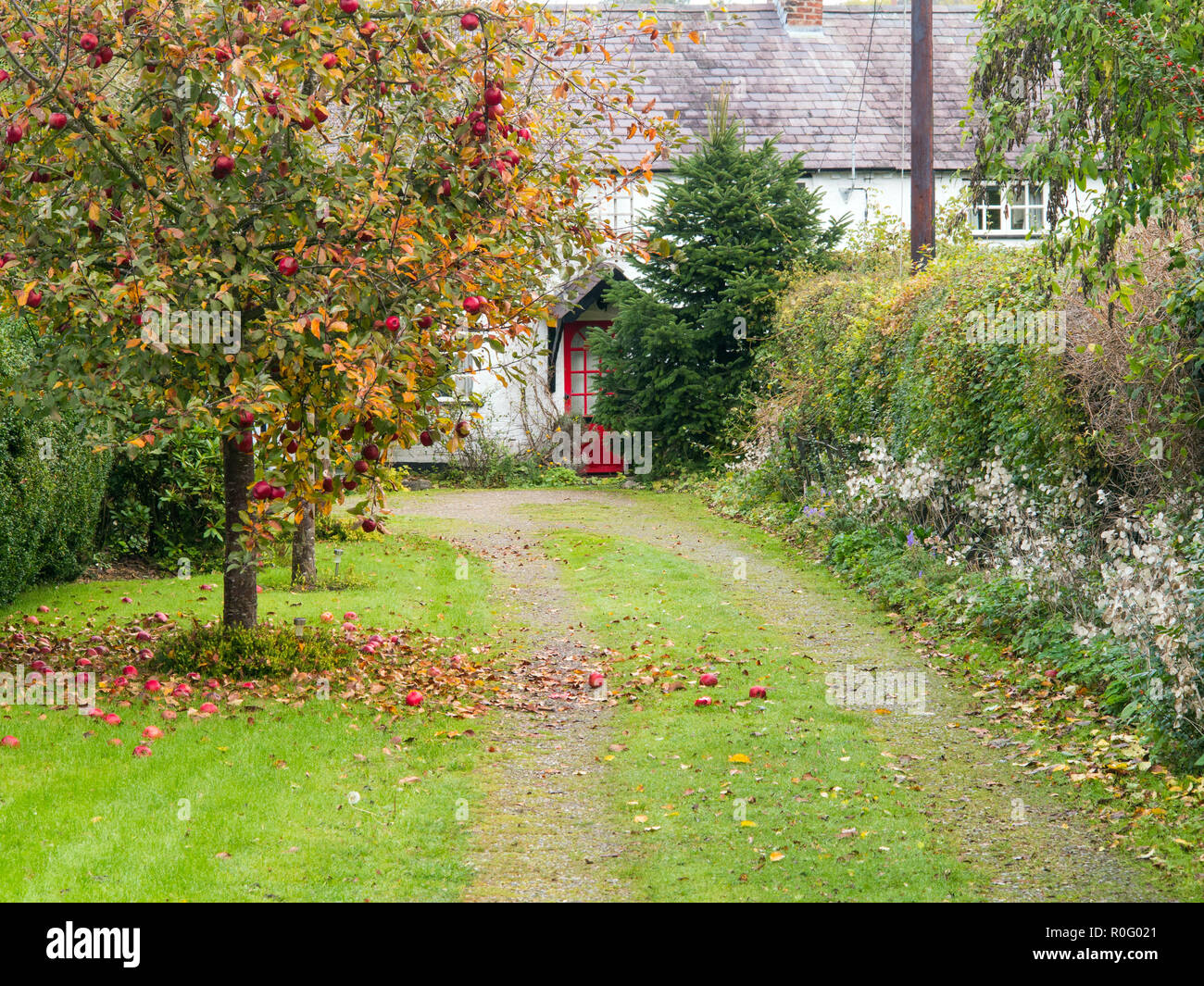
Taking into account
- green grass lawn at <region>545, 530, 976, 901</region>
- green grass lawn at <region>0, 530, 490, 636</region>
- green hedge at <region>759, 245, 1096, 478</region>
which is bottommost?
green grass lawn at <region>545, 530, 976, 901</region>

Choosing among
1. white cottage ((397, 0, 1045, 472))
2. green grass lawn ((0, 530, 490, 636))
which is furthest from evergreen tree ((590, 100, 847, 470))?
green grass lawn ((0, 530, 490, 636))

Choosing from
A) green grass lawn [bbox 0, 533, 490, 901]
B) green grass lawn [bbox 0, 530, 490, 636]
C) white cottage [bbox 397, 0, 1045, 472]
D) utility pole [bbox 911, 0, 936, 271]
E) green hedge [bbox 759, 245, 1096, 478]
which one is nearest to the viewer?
green grass lawn [bbox 0, 533, 490, 901]

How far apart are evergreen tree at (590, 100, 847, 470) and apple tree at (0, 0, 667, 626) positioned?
1177 centimetres

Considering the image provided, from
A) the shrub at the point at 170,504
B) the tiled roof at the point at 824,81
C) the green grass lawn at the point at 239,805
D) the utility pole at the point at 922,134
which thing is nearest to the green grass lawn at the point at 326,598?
the shrub at the point at 170,504

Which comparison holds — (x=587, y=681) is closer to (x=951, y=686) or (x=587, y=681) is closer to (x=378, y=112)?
(x=951, y=686)

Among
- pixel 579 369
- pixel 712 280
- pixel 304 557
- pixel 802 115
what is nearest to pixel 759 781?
pixel 304 557

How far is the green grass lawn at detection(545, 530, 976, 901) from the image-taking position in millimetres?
5121

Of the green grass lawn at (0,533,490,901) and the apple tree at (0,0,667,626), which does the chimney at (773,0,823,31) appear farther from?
the green grass lawn at (0,533,490,901)

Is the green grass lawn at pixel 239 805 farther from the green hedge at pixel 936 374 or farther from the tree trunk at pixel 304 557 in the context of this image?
the green hedge at pixel 936 374

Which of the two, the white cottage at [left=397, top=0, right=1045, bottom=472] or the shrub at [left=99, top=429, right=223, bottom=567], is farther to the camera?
the white cottage at [left=397, top=0, right=1045, bottom=472]

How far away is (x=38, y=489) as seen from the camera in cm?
980

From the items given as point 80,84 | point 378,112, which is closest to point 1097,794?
point 378,112

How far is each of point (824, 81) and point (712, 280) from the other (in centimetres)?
922

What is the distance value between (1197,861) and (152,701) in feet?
19.9
